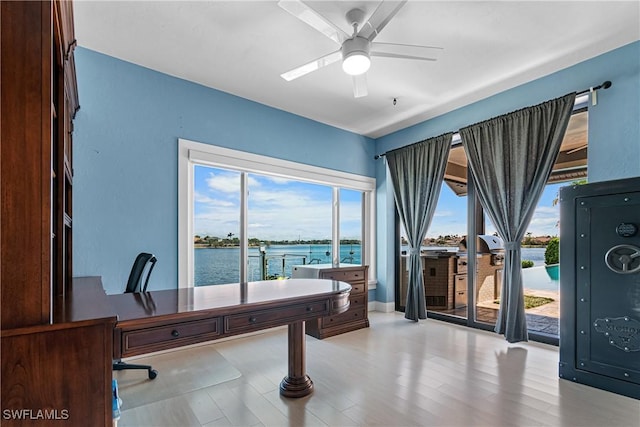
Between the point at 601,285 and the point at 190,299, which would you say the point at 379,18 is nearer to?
the point at 190,299

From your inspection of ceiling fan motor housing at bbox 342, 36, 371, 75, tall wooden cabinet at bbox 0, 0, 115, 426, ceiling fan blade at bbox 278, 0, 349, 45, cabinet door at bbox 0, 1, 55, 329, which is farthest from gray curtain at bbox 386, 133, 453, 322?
cabinet door at bbox 0, 1, 55, 329

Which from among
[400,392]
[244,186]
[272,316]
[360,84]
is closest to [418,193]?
[360,84]

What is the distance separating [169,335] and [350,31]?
2.39 m

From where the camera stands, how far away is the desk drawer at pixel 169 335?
141 cm

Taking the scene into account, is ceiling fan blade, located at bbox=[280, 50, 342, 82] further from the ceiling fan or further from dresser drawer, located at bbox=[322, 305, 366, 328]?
dresser drawer, located at bbox=[322, 305, 366, 328]

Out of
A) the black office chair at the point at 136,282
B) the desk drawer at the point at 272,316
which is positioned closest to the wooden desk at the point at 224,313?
the desk drawer at the point at 272,316

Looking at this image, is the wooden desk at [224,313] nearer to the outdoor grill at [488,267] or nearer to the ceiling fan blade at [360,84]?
Answer: the ceiling fan blade at [360,84]

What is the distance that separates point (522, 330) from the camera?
3.17m

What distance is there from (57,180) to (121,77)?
63.7 inches

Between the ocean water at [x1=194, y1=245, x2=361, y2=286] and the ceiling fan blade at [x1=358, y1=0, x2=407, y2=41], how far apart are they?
2581mm

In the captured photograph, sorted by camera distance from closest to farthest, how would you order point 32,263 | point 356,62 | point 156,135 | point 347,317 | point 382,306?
1. point 32,263
2. point 356,62
3. point 156,135
4. point 347,317
5. point 382,306

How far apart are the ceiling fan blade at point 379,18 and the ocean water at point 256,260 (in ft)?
8.47

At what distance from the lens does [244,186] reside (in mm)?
3764

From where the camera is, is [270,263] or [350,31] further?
[270,263]
